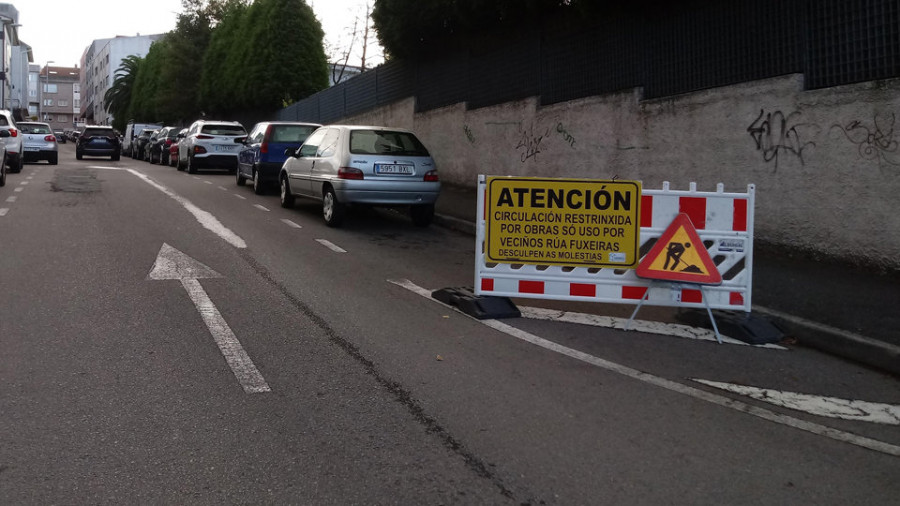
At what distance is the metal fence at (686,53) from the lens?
29.5ft

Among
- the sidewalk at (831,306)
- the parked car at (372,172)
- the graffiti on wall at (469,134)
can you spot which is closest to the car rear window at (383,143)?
the parked car at (372,172)

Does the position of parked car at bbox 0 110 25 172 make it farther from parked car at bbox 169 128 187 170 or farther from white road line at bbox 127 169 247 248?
parked car at bbox 169 128 187 170

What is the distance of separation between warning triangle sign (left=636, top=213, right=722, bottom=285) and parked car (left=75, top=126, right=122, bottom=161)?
105 ft

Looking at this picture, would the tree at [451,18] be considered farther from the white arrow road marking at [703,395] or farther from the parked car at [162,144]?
the parked car at [162,144]

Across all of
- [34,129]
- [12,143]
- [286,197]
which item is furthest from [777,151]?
[34,129]

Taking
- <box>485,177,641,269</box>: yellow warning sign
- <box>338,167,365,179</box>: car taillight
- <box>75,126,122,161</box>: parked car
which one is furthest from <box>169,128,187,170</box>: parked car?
<box>485,177,641,269</box>: yellow warning sign

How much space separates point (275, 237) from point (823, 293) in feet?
22.9

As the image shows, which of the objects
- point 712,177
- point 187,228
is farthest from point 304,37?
point 712,177

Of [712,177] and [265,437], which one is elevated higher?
[712,177]

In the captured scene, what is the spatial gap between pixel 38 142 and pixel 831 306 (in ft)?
91.3

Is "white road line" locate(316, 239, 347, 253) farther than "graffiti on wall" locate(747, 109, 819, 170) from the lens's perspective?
Yes

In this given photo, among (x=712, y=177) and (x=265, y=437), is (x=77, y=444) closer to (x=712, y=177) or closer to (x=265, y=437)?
(x=265, y=437)

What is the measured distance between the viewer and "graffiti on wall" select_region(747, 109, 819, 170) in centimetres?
953

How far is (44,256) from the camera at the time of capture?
9.16 m
